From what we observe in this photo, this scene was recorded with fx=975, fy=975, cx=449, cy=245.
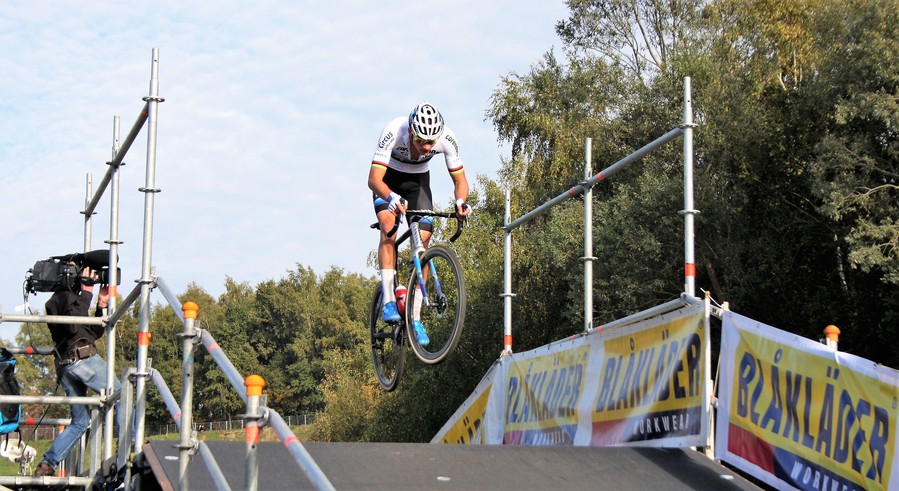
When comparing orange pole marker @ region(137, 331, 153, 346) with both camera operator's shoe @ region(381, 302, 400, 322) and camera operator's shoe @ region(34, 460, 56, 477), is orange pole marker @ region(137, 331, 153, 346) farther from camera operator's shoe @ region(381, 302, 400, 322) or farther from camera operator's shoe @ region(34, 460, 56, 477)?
camera operator's shoe @ region(381, 302, 400, 322)

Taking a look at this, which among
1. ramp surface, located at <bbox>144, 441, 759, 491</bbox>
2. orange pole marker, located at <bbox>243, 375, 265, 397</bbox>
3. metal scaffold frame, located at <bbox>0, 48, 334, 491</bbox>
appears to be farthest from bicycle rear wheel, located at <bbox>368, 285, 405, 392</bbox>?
orange pole marker, located at <bbox>243, 375, 265, 397</bbox>

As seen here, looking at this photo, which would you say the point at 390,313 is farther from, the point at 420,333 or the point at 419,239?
the point at 419,239

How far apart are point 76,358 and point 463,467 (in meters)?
3.32

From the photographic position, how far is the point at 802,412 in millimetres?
5027

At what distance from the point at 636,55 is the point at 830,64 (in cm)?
1256

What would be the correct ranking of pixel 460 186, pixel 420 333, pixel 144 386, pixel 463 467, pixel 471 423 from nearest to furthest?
pixel 144 386, pixel 463 467, pixel 420 333, pixel 460 186, pixel 471 423

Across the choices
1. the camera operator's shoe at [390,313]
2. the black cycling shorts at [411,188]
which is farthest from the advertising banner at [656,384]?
the black cycling shorts at [411,188]

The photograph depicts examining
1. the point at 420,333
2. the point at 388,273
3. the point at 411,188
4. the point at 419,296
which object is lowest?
the point at 420,333

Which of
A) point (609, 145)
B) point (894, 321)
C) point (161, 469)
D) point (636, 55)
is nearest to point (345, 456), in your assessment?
point (161, 469)

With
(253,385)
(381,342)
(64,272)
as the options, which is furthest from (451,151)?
(253,385)

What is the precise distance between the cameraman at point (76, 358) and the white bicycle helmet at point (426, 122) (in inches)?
101

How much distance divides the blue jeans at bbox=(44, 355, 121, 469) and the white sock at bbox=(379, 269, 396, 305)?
2161 mm

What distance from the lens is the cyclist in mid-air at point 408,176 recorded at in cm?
738

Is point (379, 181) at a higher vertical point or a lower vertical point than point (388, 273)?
higher
